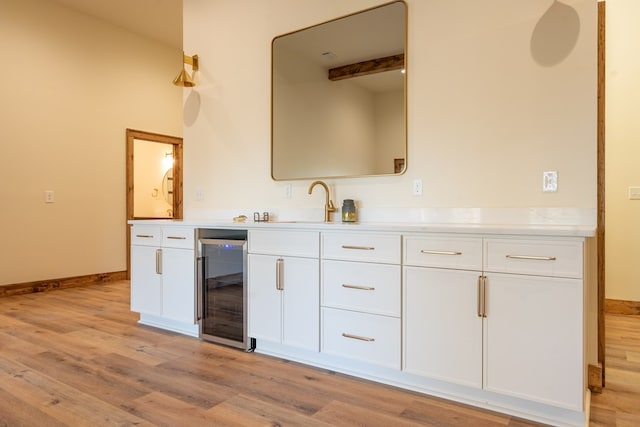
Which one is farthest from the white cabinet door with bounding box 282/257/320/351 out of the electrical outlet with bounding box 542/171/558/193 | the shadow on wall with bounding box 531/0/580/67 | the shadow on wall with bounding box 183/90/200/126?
the shadow on wall with bounding box 183/90/200/126

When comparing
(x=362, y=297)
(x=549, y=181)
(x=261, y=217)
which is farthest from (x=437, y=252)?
(x=261, y=217)

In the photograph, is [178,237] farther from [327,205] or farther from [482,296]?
[482,296]

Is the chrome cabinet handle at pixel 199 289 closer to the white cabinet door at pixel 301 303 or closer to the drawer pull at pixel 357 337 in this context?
the white cabinet door at pixel 301 303

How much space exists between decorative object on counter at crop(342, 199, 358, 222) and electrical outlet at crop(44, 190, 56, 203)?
377 centimetres

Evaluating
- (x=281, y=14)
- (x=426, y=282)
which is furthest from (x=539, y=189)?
(x=281, y=14)

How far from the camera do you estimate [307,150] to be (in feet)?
10.3

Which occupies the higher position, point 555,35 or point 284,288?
point 555,35

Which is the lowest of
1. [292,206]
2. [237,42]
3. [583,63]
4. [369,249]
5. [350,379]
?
[350,379]

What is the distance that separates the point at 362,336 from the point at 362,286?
0.27 metres

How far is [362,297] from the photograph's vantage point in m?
2.27

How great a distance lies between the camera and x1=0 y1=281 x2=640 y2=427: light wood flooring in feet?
6.04

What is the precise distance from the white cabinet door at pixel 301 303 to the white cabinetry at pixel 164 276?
0.85 metres

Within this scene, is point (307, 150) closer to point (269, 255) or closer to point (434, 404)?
point (269, 255)

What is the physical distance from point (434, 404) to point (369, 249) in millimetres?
819
